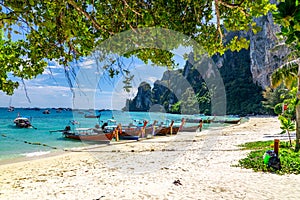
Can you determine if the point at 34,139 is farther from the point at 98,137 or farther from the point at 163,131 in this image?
the point at 163,131

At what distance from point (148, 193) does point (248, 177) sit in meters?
2.75

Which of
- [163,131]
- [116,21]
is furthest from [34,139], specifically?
[116,21]

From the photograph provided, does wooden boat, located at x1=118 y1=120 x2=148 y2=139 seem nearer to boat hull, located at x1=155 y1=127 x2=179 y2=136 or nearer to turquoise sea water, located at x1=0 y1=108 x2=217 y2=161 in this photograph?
boat hull, located at x1=155 y1=127 x2=179 y2=136

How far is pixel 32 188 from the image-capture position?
688 centimetres

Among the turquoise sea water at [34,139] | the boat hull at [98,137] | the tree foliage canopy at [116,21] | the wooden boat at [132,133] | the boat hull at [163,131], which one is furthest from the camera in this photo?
the boat hull at [163,131]

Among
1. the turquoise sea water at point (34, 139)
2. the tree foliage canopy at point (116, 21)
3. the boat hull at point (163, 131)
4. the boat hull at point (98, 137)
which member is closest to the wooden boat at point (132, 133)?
the boat hull at point (98, 137)

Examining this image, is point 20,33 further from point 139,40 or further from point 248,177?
point 248,177

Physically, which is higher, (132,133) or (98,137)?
(132,133)

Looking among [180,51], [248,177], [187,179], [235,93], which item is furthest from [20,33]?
[235,93]

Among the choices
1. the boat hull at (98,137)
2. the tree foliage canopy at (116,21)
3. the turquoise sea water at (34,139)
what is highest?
the tree foliage canopy at (116,21)

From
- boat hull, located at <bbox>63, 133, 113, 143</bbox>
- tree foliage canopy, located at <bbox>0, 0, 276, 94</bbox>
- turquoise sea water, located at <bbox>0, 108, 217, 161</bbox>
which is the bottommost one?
turquoise sea water, located at <bbox>0, 108, 217, 161</bbox>

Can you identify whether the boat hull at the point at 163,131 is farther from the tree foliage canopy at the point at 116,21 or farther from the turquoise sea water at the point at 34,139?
the tree foliage canopy at the point at 116,21

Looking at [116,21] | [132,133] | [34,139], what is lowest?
[34,139]

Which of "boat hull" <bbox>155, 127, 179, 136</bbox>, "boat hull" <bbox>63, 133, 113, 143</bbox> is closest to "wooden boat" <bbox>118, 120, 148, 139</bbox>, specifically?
"boat hull" <bbox>63, 133, 113, 143</bbox>
